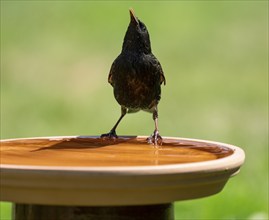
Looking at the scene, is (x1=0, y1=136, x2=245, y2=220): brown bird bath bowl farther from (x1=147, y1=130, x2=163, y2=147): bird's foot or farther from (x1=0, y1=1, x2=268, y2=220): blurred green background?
(x1=0, y1=1, x2=268, y2=220): blurred green background

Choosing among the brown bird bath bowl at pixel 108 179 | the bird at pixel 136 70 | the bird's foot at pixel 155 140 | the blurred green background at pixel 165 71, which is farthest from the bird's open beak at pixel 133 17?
the blurred green background at pixel 165 71

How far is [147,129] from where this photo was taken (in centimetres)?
806

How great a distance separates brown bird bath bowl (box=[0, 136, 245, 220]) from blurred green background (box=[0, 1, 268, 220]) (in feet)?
8.36

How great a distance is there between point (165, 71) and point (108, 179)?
7036mm

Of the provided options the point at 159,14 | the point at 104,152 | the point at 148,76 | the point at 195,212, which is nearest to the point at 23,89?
the point at 159,14

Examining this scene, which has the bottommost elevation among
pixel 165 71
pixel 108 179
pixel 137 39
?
pixel 108 179

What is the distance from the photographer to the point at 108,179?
2.75 m

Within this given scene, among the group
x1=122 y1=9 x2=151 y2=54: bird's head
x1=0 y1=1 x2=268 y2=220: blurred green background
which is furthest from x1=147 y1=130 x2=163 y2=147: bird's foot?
x1=0 y1=1 x2=268 y2=220: blurred green background

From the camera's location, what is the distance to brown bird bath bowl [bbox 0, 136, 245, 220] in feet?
9.05

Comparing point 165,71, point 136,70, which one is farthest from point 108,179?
point 165,71

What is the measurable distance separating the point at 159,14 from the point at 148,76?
750 cm

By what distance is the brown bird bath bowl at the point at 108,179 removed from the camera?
2.76 meters

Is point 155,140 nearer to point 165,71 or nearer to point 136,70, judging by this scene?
point 136,70

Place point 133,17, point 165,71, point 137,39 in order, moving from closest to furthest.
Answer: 1. point 133,17
2. point 137,39
3. point 165,71
